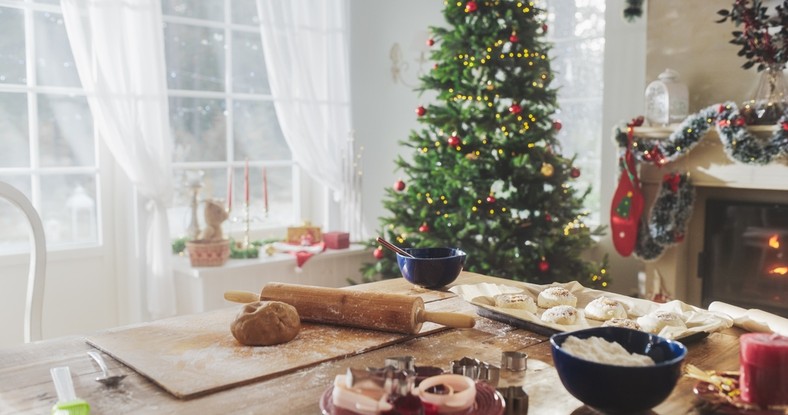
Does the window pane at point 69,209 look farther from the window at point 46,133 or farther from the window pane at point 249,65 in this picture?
the window pane at point 249,65

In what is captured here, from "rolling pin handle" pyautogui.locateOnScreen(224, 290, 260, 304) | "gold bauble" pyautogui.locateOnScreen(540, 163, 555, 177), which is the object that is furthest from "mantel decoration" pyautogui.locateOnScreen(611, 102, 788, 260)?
"rolling pin handle" pyautogui.locateOnScreen(224, 290, 260, 304)

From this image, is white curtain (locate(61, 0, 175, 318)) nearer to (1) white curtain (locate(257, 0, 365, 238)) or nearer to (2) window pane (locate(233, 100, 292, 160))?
(2) window pane (locate(233, 100, 292, 160))

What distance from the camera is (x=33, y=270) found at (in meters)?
1.60

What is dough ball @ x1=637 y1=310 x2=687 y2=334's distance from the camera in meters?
1.16

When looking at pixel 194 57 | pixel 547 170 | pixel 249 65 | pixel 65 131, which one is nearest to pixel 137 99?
pixel 65 131

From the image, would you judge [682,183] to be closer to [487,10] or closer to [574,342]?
[487,10]

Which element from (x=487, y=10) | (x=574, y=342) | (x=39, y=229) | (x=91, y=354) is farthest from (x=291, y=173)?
(x=574, y=342)

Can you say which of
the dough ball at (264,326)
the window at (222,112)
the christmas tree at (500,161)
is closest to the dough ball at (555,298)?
the dough ball at (264,326)

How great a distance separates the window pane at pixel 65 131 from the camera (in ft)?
9.75

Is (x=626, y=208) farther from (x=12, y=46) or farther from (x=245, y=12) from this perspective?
(x=12, y=46)

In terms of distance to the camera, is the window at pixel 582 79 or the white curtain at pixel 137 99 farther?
the window at pixel 582 79

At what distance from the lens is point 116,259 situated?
3193 millimetres

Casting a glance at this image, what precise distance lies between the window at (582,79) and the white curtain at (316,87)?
1.20 metres

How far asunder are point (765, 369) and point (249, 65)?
320 cm
